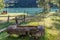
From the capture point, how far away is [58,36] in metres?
17.1

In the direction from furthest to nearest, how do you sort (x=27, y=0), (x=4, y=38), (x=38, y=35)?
1. (x=27, y=0)
2. (x=4, y=38)
3. (x=38, y=35)

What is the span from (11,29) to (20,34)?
31.2 inches

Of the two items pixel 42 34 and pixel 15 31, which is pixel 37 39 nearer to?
pixel 42 34

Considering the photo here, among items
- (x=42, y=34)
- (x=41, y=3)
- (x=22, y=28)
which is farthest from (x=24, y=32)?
(x=41, y=3)

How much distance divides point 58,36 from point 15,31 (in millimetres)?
3889

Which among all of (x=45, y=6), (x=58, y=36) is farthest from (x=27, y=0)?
(x=58, y=36)

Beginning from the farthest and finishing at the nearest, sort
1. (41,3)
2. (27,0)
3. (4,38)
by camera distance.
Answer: (27,0) < (41,3) < (4,38)

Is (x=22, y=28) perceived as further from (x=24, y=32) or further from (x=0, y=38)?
(x=0, y=38)

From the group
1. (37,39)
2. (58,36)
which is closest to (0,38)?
(37,39)

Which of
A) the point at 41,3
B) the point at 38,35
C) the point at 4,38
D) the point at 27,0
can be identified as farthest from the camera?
the point at 27,0

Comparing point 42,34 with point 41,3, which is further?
point 41,3

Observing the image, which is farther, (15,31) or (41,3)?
(41,3)

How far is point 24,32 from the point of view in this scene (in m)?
15.2

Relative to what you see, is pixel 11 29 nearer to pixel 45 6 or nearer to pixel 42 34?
pixel 42 34
